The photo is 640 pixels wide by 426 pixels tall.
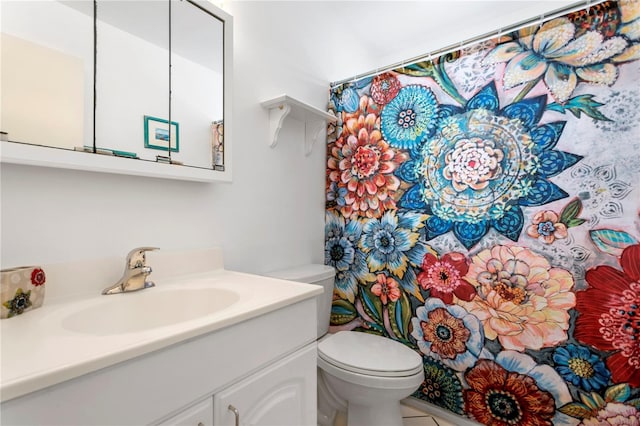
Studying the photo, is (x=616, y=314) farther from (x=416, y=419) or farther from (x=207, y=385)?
(x=207, y=385)

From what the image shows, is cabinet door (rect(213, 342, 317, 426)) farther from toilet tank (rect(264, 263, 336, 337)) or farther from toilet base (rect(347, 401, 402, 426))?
toilet tank (rect(264, 263, 336, 337))

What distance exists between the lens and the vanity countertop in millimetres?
464

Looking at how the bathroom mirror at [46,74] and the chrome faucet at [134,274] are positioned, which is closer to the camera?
the bathroom mirror at [46,74]

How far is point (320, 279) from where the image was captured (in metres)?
1.55

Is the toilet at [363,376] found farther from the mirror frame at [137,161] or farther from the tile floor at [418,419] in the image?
the mirror frame at [137,161]

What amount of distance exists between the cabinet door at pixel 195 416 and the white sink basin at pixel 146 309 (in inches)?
9.3

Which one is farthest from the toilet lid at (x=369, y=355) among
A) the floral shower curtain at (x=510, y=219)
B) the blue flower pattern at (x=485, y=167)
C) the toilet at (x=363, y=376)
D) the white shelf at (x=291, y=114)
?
the white shelf at (x=291, y=114)

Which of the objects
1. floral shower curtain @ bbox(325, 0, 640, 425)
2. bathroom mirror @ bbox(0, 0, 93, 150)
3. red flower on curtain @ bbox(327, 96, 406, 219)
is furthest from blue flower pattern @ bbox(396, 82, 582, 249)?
bathroom mirror @ bbox(0, 0, 93, 150)

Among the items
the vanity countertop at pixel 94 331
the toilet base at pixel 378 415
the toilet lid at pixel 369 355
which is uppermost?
the vanity countertop at pixel 94 331

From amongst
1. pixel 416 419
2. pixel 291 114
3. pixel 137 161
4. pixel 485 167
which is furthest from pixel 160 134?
pixel 416 419

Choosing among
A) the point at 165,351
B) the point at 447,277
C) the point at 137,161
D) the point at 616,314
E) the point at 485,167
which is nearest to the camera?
the point at 165,351

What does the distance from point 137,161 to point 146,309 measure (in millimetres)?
462

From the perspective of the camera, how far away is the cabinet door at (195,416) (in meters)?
0.62

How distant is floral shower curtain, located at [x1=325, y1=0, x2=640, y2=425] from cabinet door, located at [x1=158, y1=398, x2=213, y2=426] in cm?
117
